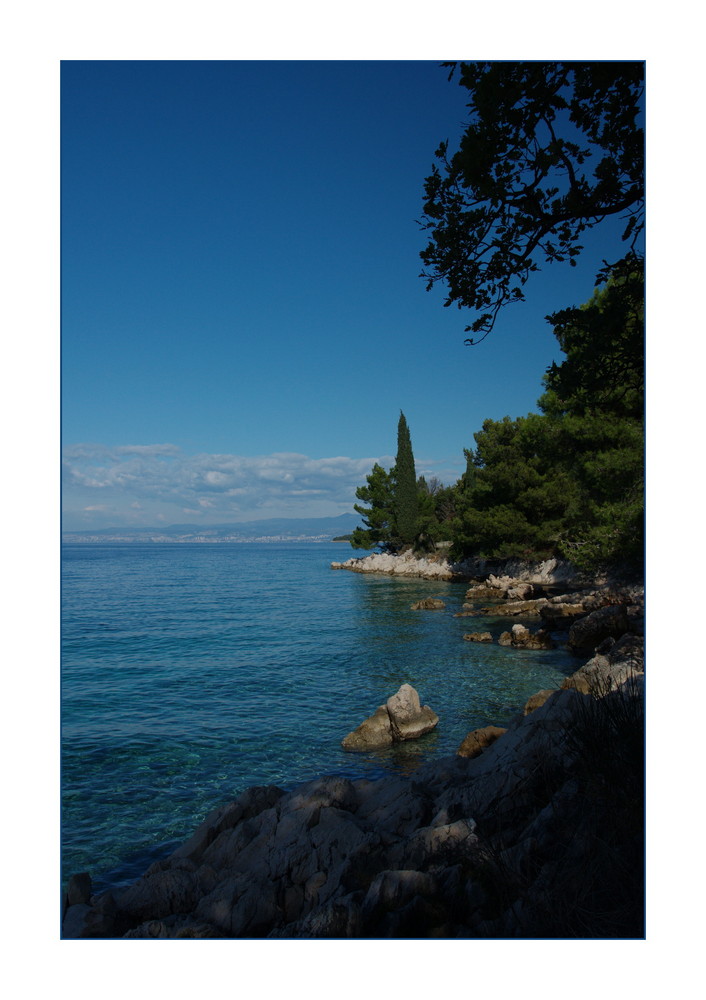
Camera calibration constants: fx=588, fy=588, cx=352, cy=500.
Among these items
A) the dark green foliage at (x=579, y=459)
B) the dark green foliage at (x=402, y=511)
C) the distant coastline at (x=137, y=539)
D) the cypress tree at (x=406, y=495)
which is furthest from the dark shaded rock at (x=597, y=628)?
the dark green foliage at (x=402, y=511)

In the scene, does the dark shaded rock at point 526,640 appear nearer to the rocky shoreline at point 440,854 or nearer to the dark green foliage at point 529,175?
the rocky shoreline at point 440,854

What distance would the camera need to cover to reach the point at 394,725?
7.77 meters

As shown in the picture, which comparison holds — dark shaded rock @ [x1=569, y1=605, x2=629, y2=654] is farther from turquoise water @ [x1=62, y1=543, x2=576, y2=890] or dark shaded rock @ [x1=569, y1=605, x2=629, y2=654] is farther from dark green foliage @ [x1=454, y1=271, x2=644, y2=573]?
dark green foliage @ [x1=454, y1=271, x2=644, y2=573]

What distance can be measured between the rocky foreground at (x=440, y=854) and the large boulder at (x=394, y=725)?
224cm

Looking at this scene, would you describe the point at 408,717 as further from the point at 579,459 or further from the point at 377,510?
the point at 377,510

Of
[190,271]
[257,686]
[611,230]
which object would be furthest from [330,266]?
[257,686]

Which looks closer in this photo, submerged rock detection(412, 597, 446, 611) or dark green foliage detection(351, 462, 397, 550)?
submerged rock detection(412, 597, 446, 611)

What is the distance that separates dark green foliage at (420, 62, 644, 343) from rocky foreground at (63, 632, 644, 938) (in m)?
2.60

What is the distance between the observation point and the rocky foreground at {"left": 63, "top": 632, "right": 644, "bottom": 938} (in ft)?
8.23

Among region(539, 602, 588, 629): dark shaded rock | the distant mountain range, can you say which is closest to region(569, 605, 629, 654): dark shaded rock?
region(539, 602, 588, 629): dark shaded rock

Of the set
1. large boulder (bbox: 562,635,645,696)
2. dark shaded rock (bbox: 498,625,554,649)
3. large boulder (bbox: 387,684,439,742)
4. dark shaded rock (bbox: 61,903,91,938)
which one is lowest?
dark shaded rock (bbox: 498,625,554,649)

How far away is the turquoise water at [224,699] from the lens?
600 cm

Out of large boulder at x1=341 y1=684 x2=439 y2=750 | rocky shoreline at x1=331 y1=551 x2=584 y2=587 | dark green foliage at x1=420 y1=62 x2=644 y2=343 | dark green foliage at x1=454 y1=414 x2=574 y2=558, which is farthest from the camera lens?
dark green foliage at x1=454 y1=414 x2=574 y2=558
